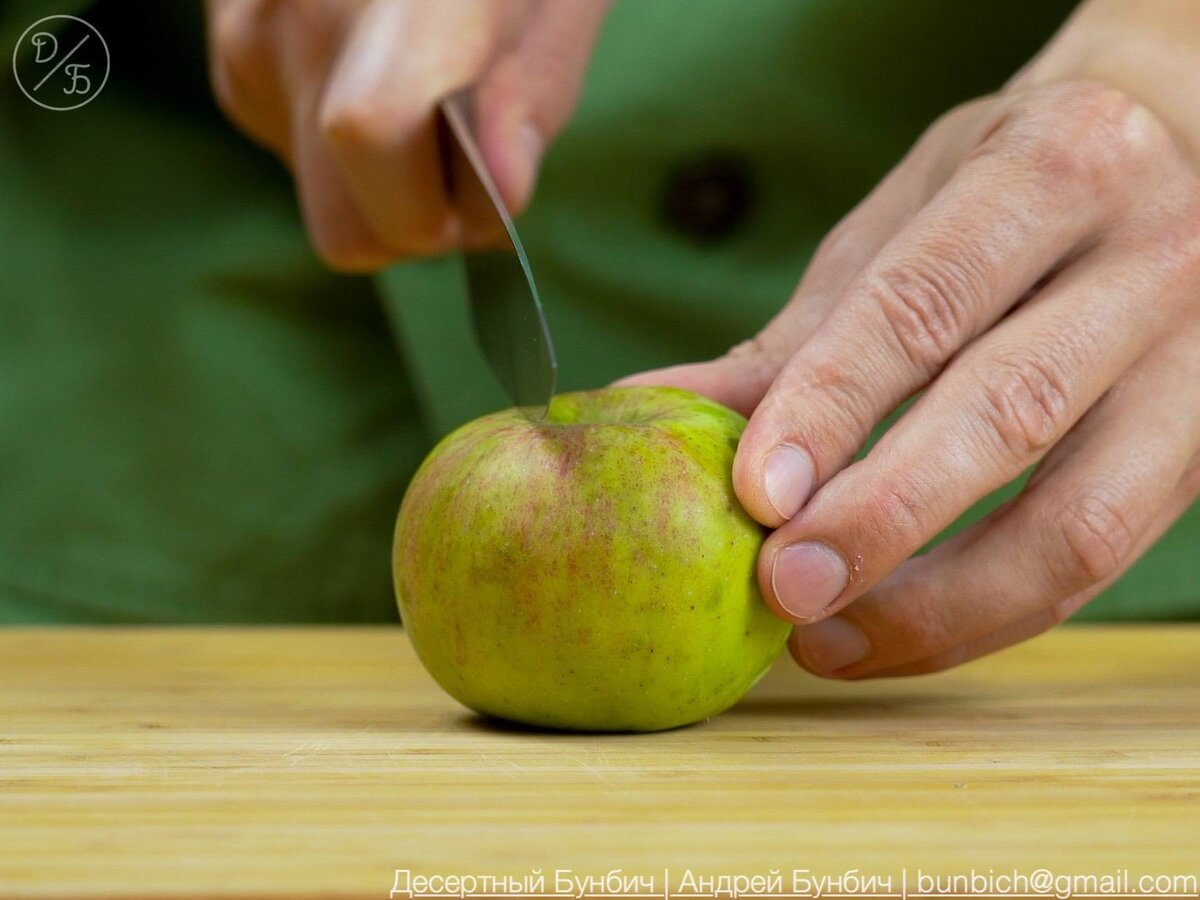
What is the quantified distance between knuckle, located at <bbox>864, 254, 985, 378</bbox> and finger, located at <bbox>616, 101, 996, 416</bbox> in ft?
0.51

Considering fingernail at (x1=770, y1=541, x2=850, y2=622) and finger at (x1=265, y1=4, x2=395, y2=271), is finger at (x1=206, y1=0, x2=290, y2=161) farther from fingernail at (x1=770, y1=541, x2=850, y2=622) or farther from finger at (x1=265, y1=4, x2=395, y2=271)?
fingernail at (x1=770, y1=541, x2=850, y2=622)

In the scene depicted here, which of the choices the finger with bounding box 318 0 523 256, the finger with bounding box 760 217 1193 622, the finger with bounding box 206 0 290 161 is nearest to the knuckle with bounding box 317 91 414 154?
the finger with bounding box 318 0 523 256

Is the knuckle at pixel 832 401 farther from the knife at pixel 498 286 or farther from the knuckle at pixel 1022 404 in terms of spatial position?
the knife at pixel 498 286

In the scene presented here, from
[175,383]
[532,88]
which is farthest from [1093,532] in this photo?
[175,383]

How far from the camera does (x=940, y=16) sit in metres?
2.02

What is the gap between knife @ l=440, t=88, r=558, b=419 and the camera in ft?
4.07

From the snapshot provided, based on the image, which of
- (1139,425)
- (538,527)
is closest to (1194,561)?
(1139,425)

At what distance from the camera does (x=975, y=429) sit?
122cm

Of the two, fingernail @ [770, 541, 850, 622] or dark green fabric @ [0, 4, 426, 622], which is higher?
fingernail @ [770, 541, 850, 622]

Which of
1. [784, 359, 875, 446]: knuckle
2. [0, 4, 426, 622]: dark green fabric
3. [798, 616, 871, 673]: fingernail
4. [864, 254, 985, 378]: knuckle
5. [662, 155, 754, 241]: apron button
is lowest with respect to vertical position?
[0, 4, 426, 622]: dark green fabric

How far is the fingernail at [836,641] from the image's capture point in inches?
52.0

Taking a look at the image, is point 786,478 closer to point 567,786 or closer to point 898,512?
point 898,512

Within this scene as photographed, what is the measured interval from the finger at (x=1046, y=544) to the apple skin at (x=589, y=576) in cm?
14

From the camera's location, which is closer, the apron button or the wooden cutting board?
the wooden cutting board
